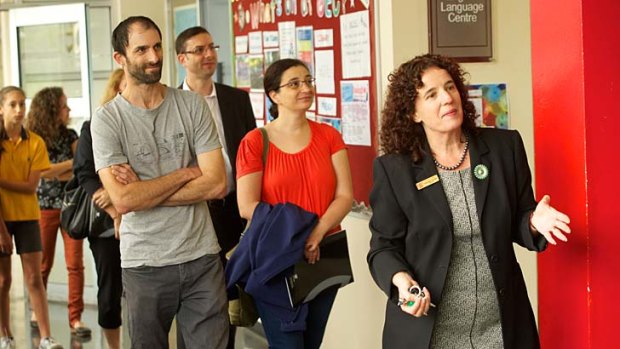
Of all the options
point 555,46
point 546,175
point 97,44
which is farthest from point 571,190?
point 97,44

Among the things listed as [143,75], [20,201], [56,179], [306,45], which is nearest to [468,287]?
[143,75]

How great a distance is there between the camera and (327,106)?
671cm

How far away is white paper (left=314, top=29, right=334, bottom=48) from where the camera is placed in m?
6.58

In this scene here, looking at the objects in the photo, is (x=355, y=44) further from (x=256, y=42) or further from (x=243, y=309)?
(x=256, y=42)

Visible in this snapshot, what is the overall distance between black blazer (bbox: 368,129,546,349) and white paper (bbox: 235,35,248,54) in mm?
4546

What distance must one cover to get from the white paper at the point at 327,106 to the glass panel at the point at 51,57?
4244mm

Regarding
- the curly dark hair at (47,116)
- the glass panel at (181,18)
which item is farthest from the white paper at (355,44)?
the glass panel at (181,18)

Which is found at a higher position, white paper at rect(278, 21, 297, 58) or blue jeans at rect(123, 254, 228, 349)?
white paper at rect(278, 21, 297, 58)

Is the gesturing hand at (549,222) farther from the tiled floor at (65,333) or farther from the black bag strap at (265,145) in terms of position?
the tiled floor at (65,333)

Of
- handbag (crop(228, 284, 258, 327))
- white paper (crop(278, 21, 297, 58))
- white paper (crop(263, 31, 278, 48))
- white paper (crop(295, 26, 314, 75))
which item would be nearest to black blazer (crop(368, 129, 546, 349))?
handbag (crop(228, 284, 258, 327))

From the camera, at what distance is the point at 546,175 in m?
3.87

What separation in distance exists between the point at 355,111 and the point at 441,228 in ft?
9.00

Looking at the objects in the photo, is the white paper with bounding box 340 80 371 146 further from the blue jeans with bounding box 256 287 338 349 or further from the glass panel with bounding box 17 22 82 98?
the glass panel with bounding box 17 22 82 98

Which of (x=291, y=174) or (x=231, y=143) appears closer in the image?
(x=291, y=174)
